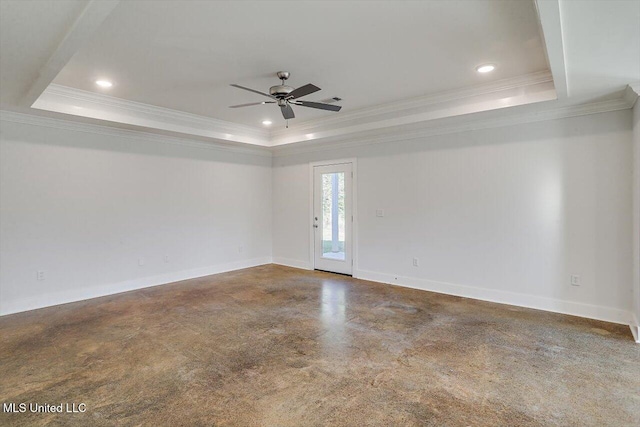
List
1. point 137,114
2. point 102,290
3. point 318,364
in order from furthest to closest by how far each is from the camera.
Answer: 1. point 102,290
2. point 137,114
3. point 318,364

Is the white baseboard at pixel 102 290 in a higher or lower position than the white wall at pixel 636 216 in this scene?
lower

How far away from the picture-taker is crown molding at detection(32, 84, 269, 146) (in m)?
4.04

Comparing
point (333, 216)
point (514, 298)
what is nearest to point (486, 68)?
point (514, 298)

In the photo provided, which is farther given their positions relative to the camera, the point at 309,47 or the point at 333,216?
the point at 333,216

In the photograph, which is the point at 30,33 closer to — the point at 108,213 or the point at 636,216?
the point at 108,213

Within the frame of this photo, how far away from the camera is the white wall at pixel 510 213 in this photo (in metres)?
3.83

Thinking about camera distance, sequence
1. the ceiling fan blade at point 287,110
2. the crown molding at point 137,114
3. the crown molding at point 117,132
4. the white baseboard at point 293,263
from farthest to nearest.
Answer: the white baseboard at point 293,263 < the crown molding at point 117,132 < the crown molding at point 137,114 < the ceiling fan blade at point 287,110

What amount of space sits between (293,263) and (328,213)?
1.45 metres

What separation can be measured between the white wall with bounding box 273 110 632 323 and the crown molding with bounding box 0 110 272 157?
86.4 inches

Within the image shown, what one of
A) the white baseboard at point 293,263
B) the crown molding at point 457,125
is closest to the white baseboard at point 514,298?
the white baseboard at point 293,263

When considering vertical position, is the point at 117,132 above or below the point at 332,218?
above

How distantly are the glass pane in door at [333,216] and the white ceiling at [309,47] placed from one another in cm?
224

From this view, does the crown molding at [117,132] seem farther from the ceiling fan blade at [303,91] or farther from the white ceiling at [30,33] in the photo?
the ceiling fan blade at [303,91]

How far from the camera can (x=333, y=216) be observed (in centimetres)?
640
